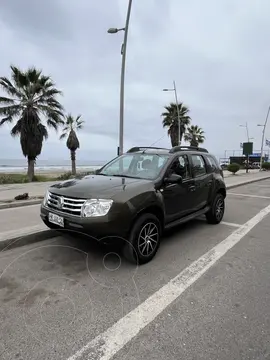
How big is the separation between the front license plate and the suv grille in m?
0.11

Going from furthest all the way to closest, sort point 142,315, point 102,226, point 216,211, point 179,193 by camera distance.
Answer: point 216,211
point 179,193
point 102,226
point 142,315

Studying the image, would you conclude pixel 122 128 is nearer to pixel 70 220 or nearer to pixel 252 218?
pixel 252 218

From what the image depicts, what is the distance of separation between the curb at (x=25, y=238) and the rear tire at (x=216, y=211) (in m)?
3.46

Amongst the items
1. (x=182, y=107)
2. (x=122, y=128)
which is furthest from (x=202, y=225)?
(x=182, y=107)

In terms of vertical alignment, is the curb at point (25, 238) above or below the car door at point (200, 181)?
below

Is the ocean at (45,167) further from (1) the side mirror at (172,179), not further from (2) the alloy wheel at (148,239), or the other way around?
(2) the alloy wheel at (148,239)

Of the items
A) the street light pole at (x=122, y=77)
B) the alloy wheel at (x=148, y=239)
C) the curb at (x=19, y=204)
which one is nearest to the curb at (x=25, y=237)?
the alloy wheel at (x=148, y=239)

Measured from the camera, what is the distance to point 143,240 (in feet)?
13.6

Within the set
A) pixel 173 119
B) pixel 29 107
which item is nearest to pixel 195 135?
pixel 173 119

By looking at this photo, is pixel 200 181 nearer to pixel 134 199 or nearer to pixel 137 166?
pixel 137 166

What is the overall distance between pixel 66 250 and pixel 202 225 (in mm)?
3349

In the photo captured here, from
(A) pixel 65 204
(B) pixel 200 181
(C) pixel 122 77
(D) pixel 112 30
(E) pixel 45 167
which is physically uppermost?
(D) pixel 112 30

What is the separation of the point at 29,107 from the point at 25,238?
19.5 m

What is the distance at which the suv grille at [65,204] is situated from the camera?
3.86 metres
